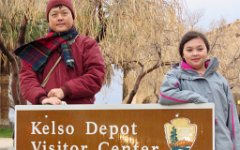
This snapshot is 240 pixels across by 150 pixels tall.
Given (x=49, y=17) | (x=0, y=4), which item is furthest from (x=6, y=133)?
(x=49, y=17)

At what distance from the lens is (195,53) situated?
9.12 feet

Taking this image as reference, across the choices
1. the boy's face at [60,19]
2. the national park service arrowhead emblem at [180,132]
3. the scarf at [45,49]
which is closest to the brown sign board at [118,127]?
the national park service arrowhead emblem at [180,132]

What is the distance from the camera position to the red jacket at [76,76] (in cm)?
278

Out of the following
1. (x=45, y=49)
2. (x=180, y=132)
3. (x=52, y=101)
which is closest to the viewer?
(x=180, y=132)

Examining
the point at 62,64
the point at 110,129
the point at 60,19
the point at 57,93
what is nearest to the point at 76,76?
the point at 62,64

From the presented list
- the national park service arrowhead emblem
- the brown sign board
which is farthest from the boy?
the national park service arrowhead emblem

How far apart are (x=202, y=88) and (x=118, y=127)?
1.64 ft

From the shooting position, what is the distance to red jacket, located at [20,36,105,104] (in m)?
2.78

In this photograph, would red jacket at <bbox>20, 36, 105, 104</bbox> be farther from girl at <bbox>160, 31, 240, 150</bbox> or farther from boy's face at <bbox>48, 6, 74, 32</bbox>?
girl at <bbox>160, 31, 240, 150</bbox>

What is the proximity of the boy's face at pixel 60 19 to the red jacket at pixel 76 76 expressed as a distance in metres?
0.11

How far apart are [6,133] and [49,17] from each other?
2312 cm

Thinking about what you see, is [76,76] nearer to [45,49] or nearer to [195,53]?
[45,49]

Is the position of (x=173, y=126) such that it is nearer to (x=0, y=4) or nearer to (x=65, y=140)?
(x=65, y=140)

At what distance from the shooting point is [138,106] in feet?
8.30
